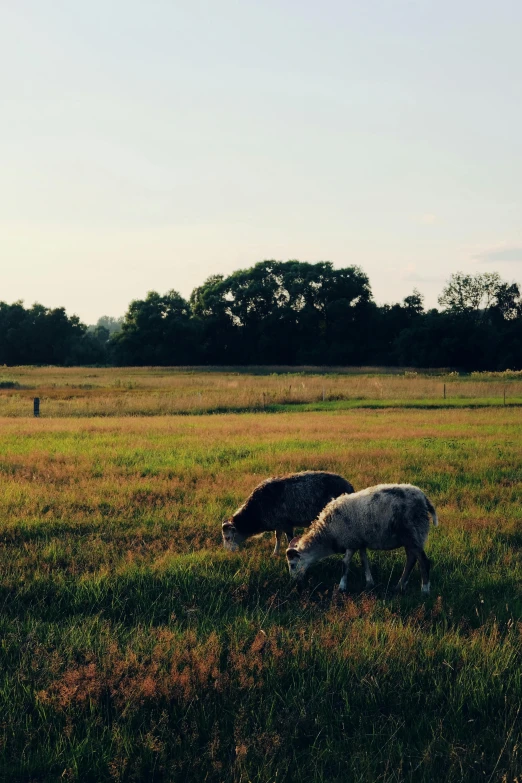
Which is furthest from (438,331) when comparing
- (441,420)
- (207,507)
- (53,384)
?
(207,507)

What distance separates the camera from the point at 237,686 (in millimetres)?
5598

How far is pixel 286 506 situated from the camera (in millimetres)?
10109

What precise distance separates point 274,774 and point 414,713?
4.64ft

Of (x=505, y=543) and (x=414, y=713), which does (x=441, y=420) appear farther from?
(x=414, y=713)

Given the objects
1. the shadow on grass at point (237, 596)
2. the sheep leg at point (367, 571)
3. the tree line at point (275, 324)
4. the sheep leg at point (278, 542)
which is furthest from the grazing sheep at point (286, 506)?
the tree line at point (275, 324)

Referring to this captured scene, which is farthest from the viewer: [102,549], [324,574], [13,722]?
[102,549]

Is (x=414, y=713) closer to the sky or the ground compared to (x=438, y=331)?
closer to the ground

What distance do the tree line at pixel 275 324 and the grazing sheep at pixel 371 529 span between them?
319ft

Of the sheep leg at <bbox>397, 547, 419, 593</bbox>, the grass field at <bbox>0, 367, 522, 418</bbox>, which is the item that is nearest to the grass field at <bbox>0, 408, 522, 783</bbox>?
the sheep leg at <bbox>397, 547, 419, 593</bbox>

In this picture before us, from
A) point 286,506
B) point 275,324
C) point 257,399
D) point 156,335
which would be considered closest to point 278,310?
point 275,324

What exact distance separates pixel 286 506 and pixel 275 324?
10516cm

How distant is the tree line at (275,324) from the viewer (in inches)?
4380

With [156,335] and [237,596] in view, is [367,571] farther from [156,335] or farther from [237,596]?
[156,335]

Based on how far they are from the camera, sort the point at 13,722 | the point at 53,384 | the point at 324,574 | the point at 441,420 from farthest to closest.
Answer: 1. the point at 53,384
2. the point at 441,420
3. the point at 324,574
4. the point at 13,722
